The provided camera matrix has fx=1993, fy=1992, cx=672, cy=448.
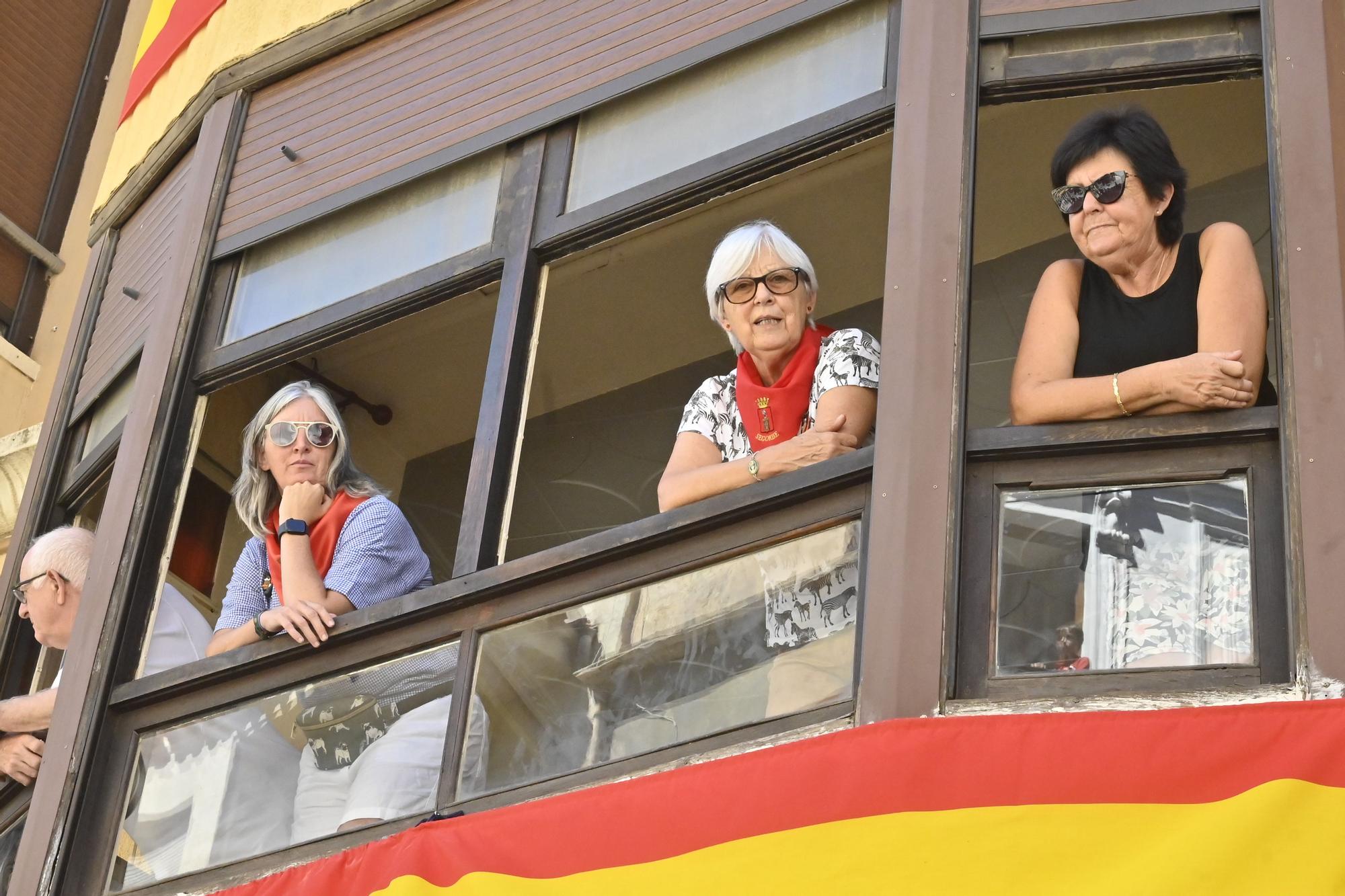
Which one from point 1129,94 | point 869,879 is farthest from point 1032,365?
point 1129,94

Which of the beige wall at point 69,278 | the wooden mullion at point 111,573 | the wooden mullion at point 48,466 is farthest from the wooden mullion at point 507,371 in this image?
the beige wall at point 69,278

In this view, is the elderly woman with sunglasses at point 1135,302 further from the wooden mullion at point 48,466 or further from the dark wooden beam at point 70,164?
the dark wooden beam at point 70,164

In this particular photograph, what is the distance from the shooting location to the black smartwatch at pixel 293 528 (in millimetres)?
5719

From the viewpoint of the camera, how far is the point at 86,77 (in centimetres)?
1109

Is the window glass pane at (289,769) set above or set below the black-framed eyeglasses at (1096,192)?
below

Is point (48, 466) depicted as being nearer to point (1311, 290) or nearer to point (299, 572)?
point (299, 572)

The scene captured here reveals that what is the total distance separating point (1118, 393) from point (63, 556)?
12.8 ft

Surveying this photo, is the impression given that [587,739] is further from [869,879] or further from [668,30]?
[668,30]

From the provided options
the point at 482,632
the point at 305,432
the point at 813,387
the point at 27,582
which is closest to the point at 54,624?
the point at 27,582

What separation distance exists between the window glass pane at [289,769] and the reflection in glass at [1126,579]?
1.46m

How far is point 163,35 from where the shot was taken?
306 inches

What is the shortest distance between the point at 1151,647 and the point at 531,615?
5.34ft

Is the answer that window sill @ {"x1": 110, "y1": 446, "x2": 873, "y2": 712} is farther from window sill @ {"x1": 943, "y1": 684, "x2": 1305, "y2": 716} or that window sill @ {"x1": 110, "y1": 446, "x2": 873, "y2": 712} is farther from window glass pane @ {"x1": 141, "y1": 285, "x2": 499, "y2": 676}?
window glass pane @ {"x1": 141, "y1": 285, "x2": 499, "y2": 676}

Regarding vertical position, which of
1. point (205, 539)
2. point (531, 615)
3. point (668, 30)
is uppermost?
point (668, 30)
